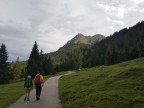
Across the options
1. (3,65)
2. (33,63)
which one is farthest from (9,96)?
(33,63)

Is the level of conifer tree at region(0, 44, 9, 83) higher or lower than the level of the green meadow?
higher

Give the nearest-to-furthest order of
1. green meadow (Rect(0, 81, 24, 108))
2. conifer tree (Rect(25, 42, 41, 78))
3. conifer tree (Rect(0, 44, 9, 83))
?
green meadow (Rect(0, 81, 24, 108)) → conifer tree (Rect(0, 44, 9, 83)) → conifer tree (Rect(25, 42, 41, 78))

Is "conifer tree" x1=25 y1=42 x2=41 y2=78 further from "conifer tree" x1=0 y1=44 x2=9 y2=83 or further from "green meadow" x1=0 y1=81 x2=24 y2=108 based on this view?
"green meadow" x1=0 y1=81 x2=24 y2=108

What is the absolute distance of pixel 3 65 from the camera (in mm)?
98688

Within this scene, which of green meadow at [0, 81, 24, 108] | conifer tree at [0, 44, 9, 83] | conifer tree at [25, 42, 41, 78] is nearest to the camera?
green meadow at [0, 81, 24, 108]

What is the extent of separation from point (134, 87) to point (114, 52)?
327ft

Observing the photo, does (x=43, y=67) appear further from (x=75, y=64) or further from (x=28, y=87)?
(x=28, y=87)

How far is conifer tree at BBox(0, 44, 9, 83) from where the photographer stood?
95.2 meters

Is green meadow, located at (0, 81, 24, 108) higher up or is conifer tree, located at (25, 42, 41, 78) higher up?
conifer tree, located at (25, 42, 41, 78)

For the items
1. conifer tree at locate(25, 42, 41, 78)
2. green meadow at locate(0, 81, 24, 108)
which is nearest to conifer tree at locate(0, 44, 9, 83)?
conifer tree at locate(25, 42, 41, 78)

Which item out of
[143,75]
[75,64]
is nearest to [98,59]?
[75,64]

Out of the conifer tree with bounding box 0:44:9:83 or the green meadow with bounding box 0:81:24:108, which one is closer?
the green meadow with bounding box 0:81:24:108

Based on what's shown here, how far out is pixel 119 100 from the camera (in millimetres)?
22672

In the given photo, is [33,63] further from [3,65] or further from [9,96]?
[9,96]
